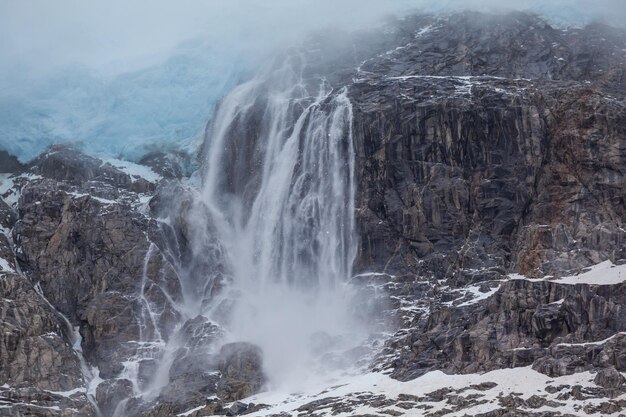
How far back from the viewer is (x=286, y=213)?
110000 mm

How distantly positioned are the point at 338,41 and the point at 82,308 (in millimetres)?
41780

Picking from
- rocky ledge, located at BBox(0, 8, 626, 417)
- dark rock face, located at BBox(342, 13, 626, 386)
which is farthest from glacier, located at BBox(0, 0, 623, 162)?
dark rock face, located at BBox(342, 13, 626, 386)

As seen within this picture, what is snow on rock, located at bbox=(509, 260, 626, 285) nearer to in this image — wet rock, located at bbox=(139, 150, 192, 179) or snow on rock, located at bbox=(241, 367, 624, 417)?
snow on rock, located at bbox=(241, 367, 624, 417)

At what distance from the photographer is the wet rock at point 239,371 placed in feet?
307

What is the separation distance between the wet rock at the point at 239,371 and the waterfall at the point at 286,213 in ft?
4.09

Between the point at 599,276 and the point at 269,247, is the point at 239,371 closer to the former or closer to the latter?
the point at 269,247

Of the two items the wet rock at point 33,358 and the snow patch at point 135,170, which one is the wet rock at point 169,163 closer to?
the snow patch at point 135,170

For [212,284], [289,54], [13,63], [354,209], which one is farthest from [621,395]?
[13,63]

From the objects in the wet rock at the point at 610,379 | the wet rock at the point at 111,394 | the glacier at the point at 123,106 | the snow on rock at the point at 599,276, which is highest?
the glacier at the point at 123,106

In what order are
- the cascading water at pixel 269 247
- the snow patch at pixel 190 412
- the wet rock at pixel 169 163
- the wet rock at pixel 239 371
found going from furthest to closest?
the wet rock at pixel 169 163
the cascading water at pixel 269 247
the wet rock at pixel 239 371
the snow patch at pixel 190 412

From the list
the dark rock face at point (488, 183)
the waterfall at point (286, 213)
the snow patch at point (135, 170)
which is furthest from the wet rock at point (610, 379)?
the snow patch at point (135, 170)

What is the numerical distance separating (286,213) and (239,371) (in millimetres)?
19617

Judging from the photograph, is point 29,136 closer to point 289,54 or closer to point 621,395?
point 289,54

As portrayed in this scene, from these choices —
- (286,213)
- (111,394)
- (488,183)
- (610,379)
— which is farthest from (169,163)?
(610,379)
